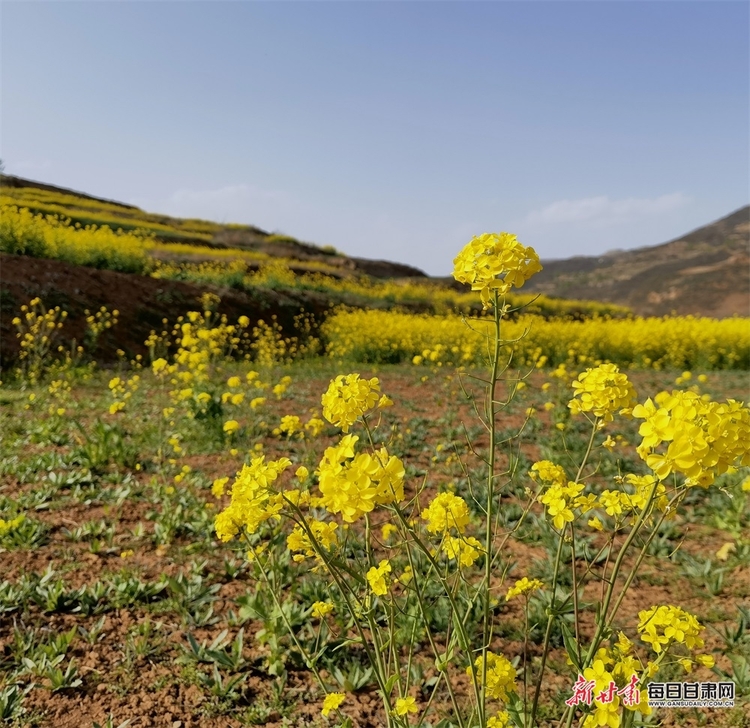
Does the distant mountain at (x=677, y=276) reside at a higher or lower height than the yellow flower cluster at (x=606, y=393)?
higher

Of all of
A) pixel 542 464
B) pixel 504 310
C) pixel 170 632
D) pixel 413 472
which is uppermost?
pixel 504 310

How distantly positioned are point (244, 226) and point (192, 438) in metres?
28.8

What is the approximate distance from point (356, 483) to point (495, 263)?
636 millimetres

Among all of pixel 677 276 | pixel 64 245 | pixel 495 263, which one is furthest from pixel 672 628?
pixel 677 276

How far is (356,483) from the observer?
107 centimetres

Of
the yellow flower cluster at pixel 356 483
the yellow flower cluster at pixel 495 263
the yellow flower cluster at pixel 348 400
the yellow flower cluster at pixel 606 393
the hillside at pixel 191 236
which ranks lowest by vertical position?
the yellow flower cluster at pixel 356 483

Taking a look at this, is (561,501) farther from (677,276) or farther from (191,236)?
(677,276)

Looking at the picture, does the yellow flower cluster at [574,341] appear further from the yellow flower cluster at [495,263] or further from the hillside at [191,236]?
the yellow flower cluster at [495,263]

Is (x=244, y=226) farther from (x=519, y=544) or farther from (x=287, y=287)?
(x=519, y=544)

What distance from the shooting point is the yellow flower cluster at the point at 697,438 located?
100 centimetres

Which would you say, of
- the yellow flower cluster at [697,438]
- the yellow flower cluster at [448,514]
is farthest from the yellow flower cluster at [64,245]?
the yellow flower cluster at [697,438]

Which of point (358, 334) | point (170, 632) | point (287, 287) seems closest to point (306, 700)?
point (170, 632)

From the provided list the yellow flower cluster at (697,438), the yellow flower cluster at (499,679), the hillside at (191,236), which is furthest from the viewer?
the hillside at (191,236)

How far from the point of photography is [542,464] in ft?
5.56
